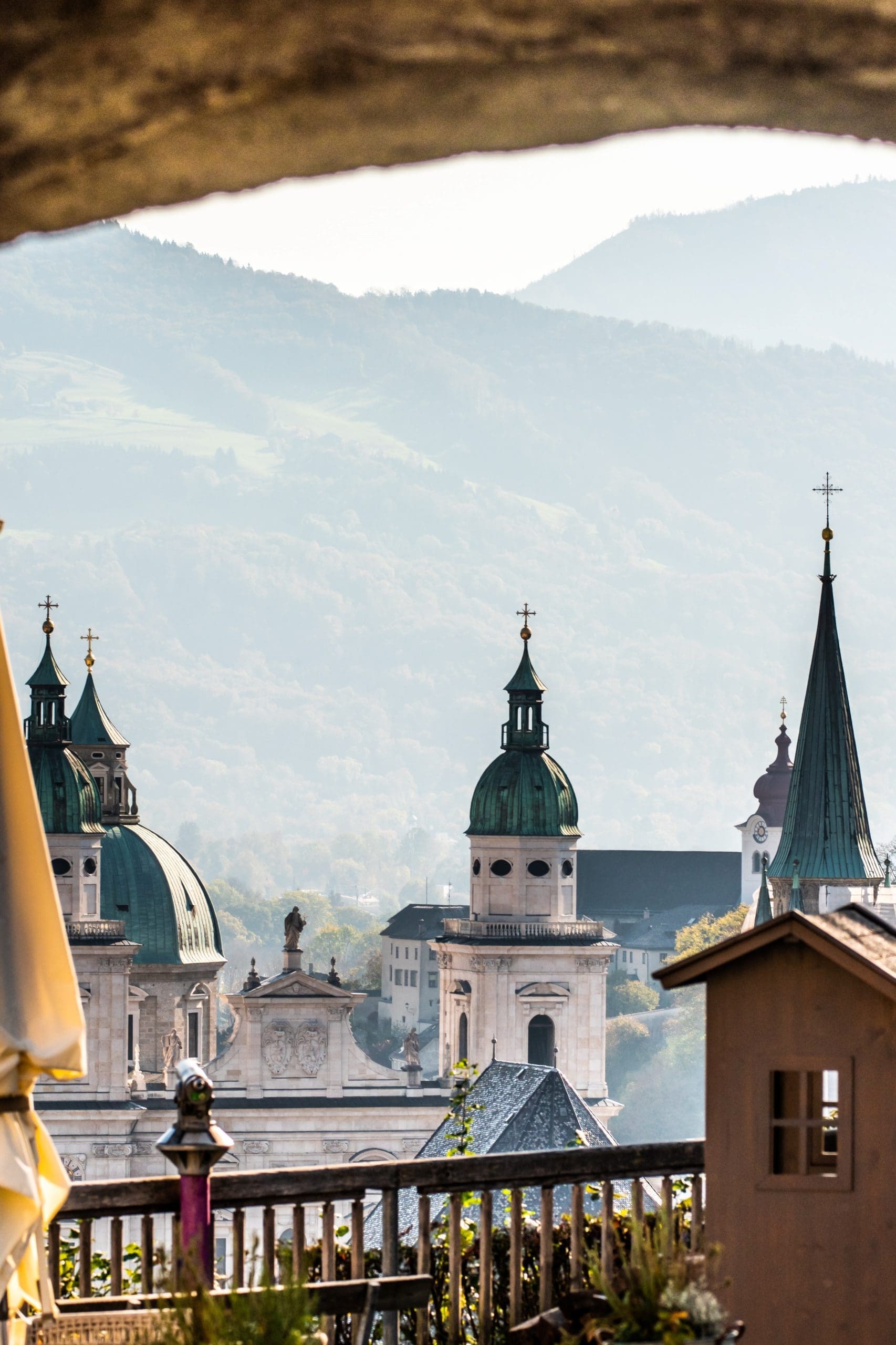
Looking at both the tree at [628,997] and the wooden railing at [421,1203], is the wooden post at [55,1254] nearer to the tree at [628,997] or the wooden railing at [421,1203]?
the wooden railing at [421,1203]

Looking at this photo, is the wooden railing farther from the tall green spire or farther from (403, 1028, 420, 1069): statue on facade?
(403, 1028, 420, 1069): statue on facade

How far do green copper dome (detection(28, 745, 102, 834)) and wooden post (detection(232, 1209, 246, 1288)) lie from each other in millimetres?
69573

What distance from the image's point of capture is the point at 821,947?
6.43m

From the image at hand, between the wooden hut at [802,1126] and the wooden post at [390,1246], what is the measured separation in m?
1.04

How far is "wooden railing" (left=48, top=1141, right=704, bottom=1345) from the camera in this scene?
6543mm

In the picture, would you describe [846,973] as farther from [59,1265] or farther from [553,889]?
[553,889]

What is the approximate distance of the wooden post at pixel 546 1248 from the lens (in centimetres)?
711

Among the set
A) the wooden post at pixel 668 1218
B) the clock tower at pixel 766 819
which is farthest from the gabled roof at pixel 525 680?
the wooden post at pixel 668 1218

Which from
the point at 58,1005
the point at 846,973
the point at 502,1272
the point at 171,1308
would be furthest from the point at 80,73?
the point at 502,1272

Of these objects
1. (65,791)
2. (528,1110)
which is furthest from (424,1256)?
(65,791)

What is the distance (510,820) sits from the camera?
80.3 metres

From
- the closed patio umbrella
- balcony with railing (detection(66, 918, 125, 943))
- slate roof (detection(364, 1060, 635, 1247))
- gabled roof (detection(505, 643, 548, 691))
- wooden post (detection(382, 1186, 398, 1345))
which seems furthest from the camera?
gabled roof (detection(505, 643, 548, 691))

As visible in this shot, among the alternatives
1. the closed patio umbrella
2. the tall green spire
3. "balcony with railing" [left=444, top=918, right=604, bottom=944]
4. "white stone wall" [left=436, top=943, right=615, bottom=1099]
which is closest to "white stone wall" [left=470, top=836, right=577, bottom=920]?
"balcony with railing" [left=444, top=918, right=604, bottom=944]

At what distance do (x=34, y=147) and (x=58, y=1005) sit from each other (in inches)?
119
